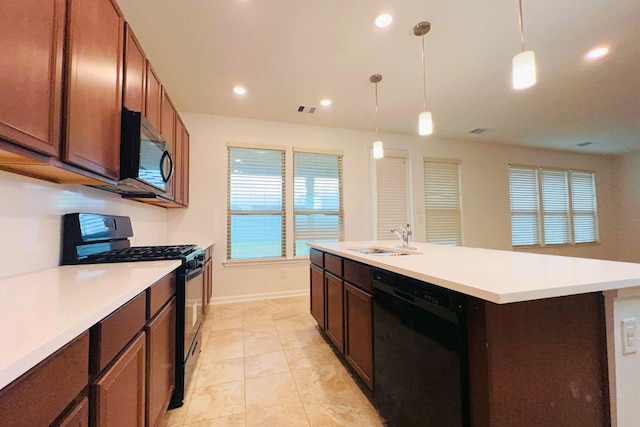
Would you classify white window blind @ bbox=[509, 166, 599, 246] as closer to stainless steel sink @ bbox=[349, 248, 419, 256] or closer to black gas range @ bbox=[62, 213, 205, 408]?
stainless steel sink @ bbox=[349, 248, 419, 256]

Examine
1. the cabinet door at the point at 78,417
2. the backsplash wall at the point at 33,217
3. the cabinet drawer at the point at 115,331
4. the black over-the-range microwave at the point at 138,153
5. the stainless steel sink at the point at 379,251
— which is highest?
the black over-the-range microwave at the point at 138,153

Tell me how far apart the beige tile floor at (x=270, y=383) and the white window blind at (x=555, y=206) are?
5965mm

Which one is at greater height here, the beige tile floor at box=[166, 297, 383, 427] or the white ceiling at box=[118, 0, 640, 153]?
the white ceiling at box=[118, 0, 640, 153]

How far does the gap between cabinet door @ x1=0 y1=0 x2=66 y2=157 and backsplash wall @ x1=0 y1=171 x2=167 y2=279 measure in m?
0.46

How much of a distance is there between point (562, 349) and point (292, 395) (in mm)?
1507

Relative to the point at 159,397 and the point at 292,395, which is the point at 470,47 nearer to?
the point at 292,395

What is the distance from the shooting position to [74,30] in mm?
1066

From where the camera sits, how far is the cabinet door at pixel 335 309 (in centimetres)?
204

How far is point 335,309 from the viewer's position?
2.18 metres

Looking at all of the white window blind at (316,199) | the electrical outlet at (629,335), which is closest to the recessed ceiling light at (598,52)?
the electrical outlet at (629,335)

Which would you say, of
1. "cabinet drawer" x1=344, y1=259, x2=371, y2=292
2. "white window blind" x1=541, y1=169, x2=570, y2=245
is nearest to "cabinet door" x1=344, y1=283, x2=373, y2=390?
"cabinet drawer" x1=344, y1=259, x2=371, y2=292

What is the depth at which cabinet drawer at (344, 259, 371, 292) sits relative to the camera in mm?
1631

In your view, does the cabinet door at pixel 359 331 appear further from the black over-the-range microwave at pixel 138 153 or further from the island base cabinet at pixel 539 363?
the black over-the-range microwave at pixel 138 153

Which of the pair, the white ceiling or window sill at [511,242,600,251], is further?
window sill at [511,242,600,251]
